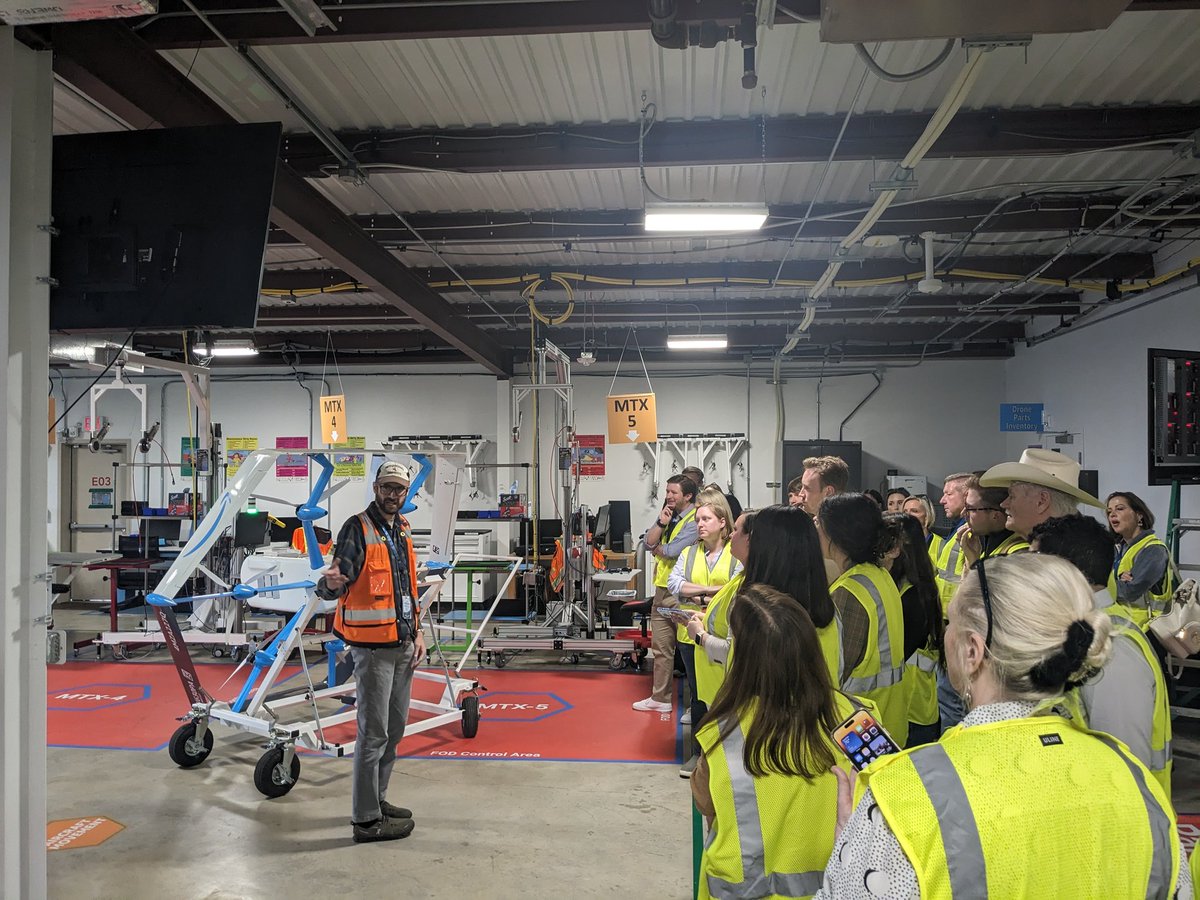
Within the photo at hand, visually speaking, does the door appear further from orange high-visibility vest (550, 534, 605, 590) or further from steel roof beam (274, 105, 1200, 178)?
steel roof beam (274, 105, 1200, 178)

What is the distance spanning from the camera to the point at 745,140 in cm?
488

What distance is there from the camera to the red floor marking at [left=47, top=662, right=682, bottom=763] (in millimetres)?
5500

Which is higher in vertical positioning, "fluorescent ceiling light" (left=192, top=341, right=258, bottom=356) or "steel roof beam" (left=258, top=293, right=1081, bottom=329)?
"steel roof beam" (left=258, top=293, right=1081, bottom=329)

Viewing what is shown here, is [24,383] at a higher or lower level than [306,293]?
lower

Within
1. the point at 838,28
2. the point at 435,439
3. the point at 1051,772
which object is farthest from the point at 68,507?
the point at 1051,772

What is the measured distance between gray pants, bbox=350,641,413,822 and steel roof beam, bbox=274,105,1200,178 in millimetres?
2879

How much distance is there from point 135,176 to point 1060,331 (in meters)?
10.1

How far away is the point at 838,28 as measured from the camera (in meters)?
2.51

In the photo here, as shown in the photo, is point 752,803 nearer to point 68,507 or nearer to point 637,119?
point 637,119

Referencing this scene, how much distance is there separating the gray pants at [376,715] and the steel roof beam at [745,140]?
2879 millimetres

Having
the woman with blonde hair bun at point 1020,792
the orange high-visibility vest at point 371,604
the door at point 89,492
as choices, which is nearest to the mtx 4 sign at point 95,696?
the orange high-visibility vest at point 371,604

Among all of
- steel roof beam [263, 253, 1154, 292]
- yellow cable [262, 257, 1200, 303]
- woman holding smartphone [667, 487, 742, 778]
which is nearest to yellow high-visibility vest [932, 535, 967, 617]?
woman holding smartphone [667, 487, 742, 778]

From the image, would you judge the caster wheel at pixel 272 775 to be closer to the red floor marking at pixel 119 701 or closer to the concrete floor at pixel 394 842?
the concrete floor at pixel 394 842

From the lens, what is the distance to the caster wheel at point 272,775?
461 centimetres
